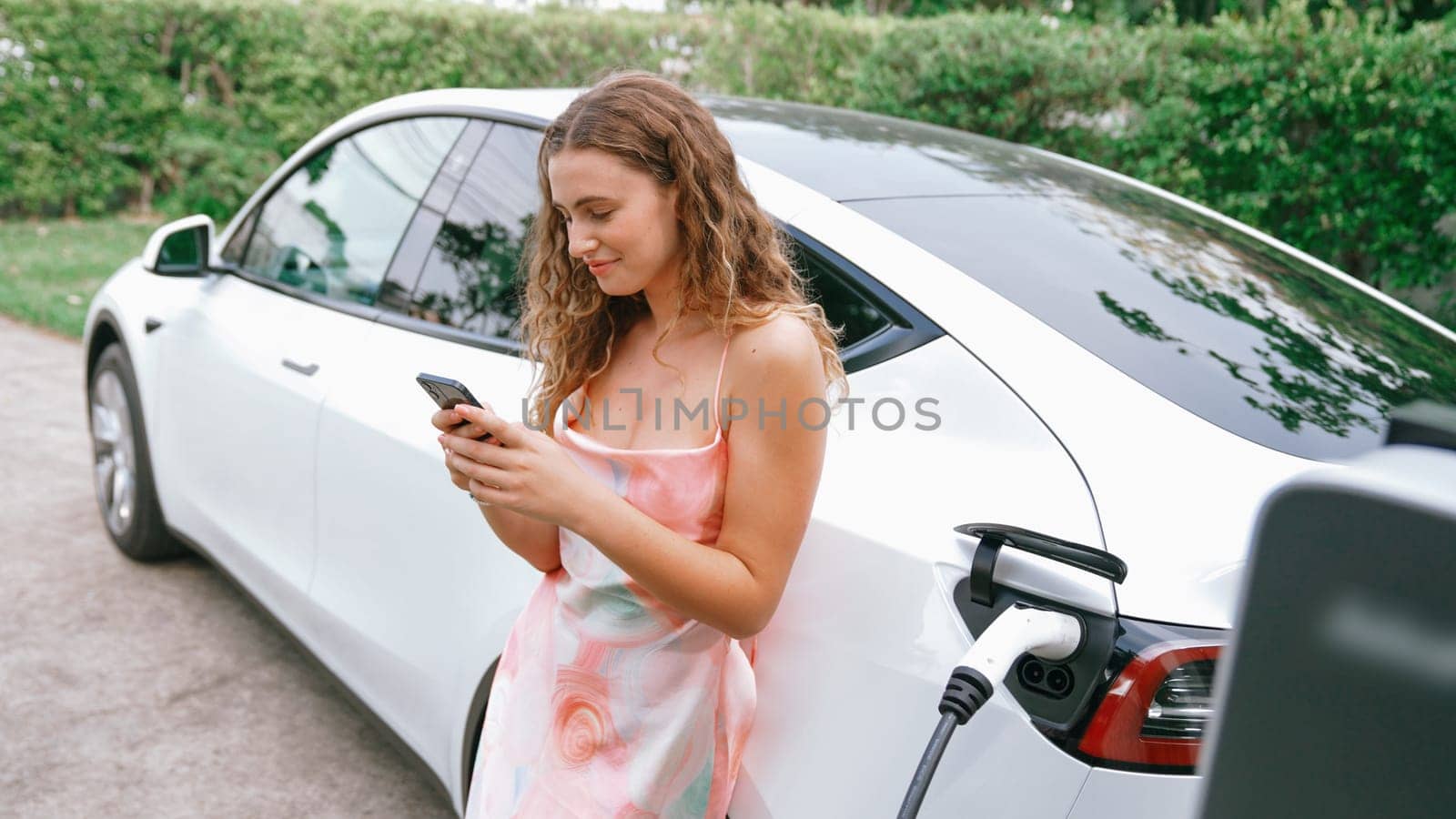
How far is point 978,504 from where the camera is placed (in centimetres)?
150

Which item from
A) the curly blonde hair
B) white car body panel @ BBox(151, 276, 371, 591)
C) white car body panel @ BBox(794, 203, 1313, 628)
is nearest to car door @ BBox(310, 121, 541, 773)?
white car body panel @ BBox(151, 276, 371, 591)

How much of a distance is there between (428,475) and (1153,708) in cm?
154

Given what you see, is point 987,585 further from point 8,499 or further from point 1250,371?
point 8,499

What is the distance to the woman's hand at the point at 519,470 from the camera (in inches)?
53.8

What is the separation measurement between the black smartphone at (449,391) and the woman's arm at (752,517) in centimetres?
18

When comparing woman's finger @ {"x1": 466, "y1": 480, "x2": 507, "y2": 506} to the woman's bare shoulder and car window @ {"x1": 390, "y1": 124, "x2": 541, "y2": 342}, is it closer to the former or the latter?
the woman's bare shoulder

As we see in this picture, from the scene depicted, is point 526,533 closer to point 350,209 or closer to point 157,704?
point 350,209

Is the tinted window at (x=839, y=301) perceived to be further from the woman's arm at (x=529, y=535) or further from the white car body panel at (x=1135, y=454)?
the woman's arm at (x=529, y=535)

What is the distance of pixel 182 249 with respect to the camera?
363 cm

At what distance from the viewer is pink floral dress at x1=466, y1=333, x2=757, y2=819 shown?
1.57 m

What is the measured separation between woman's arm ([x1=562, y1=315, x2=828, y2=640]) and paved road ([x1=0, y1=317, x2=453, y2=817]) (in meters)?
1.73

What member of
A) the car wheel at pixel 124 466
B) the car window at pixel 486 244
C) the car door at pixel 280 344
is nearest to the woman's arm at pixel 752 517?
the car window at pixel 486 244

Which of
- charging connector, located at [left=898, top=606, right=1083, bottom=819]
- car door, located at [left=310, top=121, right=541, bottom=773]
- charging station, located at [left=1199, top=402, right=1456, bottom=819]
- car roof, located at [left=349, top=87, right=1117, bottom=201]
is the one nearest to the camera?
charging station, located at [left=1199, top=402, right=1456, bottom=819]

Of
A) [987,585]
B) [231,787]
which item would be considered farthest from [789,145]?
[231,787]
